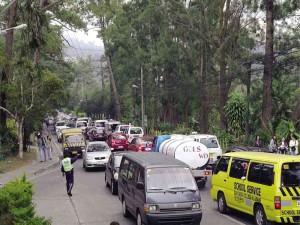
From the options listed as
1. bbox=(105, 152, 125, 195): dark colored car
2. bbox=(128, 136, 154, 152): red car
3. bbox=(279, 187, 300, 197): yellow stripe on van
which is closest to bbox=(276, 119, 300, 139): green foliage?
bbox=(128, 136, 154, 152): red car

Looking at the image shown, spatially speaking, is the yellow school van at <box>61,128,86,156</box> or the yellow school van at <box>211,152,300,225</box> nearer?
the yellow school van at <box>211,152,300,225</box>

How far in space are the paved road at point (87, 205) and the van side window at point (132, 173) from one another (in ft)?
4.33

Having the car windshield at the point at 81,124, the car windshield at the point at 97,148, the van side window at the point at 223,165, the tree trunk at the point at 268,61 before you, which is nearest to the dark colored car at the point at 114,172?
the van side window at the point at 223,165

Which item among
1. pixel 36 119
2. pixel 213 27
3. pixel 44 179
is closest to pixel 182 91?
pixel 213 27

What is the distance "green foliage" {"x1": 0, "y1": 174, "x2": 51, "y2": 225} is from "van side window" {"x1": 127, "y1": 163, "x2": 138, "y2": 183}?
3.23 metres

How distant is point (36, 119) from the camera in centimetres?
3372

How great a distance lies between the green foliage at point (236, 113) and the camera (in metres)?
43.5

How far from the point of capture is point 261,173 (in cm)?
1289

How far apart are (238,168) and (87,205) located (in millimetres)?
5839

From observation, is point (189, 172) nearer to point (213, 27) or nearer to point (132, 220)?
point (132, 220)

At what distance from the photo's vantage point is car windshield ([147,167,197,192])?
12.6 metres

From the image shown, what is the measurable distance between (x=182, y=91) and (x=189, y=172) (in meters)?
42.7

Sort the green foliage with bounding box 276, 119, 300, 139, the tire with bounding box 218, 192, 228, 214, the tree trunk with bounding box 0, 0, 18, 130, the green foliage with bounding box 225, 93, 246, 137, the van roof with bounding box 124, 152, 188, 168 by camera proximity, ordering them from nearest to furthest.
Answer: the van roof with bounding box 124, 152, 188, 168 < the tire with bounding box 218, 192, 228, 214 < the green foliage with bounding box 276, 119, 300, 139 < the tree trunk with bounding box 0, 0, 18, 130 < the green foliage with bounding box 225, 93, 246, 137

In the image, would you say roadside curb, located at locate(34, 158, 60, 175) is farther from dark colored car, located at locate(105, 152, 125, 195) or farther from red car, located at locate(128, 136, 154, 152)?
dark colored car, located at locate(105, 152, 125, 195)
